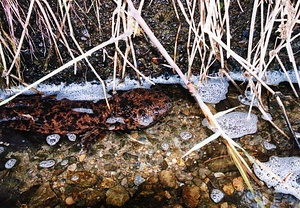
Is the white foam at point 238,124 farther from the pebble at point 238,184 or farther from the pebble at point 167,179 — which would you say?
the pebble at point 167,179

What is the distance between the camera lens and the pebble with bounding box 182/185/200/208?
2.38 meters

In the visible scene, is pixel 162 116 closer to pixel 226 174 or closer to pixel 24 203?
pixel 226 174

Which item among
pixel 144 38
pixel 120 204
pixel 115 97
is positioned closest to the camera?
pixel 120 204

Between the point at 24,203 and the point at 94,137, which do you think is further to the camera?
the point at 94,137

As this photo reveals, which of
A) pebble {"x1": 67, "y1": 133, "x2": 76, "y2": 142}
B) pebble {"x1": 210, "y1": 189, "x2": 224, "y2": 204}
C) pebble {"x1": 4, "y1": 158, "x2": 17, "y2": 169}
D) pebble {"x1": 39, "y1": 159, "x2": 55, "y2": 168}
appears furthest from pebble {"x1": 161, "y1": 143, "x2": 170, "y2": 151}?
pebble {"x1": 4, "y1": 158, "x2": 17, "y2": 169}

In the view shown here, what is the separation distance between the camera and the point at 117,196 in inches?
95.3

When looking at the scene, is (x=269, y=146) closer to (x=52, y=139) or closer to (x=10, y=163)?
(x=52, y=139)

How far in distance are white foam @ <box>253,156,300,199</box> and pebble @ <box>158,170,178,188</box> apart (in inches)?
26.7

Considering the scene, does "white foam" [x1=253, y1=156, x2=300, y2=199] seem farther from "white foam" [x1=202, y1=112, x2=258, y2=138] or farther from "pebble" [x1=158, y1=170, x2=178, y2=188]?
"pebble" [x1=158, y1=170, x2=178, y2=188]

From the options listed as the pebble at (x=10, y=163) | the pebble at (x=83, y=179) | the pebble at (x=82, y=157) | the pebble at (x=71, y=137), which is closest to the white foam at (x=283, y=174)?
the pebble at (x=83, y=179)

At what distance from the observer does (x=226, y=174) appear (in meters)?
2.57

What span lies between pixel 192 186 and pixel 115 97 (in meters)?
1.19

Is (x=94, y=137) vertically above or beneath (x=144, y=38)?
beneath

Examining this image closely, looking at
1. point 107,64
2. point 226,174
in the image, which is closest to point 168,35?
point 107,64
